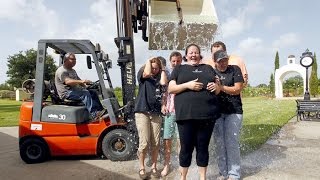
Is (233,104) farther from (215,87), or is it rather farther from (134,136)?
(134,136)

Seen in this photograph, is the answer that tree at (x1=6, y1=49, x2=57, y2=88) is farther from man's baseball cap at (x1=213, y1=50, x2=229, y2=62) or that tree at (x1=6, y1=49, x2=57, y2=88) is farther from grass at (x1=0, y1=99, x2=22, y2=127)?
man's baseball cap at (x1=213, y1=50, x2=229, y2=62)

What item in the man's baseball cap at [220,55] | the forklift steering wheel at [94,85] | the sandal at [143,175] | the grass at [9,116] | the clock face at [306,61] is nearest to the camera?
the man's baseball cap at [220,55]

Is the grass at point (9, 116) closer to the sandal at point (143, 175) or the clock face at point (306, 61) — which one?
the sandal at point (143, 175)

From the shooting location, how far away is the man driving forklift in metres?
6.92

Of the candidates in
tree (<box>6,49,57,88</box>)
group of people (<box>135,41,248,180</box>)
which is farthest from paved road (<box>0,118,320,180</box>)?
tree (<box>6,49,57,88</box>)

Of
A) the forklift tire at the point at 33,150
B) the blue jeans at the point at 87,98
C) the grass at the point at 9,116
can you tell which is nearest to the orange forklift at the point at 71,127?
the forklift tire at the point at 33,150

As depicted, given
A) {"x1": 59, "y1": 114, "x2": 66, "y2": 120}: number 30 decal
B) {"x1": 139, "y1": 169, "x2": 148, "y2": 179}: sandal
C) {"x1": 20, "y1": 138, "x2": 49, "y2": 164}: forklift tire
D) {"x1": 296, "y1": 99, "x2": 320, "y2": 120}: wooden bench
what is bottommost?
{"x1": 139, "y1": 169, "x2": 148, "y2": 179}: sandal

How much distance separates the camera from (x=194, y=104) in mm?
4375

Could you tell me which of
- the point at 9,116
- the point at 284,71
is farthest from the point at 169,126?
the point at 284,71

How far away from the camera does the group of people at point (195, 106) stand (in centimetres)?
441

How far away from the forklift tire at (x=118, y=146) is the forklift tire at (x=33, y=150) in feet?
3.65

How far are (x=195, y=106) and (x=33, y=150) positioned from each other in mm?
3822

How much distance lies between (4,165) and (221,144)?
13.2ft

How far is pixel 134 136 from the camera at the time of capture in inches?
266
